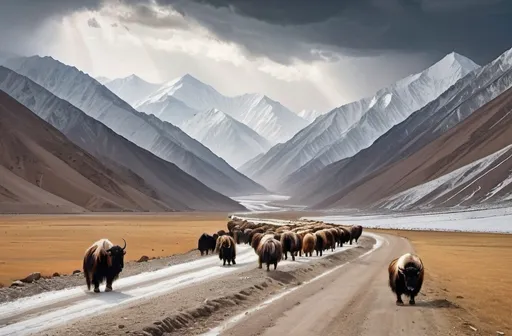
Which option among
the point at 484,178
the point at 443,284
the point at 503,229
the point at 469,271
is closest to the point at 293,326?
the point at 443,284

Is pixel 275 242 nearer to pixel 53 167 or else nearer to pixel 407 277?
pixel 407 277

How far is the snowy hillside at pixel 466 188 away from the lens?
16600 cm

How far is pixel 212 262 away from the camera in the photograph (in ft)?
124

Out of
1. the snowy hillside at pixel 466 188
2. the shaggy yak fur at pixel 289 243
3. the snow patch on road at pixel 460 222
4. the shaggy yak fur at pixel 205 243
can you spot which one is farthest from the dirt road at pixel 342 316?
the snowy hillside at pixel 466 188

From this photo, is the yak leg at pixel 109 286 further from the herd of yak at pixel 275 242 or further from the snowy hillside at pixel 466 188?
the snowy hillside at pixel 466 188

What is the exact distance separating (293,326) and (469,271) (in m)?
24.1

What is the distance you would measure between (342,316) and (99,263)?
30.0 feet

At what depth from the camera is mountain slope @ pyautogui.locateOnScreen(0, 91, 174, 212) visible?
536 feet

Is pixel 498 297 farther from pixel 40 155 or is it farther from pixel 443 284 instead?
pixel 40 155

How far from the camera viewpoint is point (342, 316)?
771 inches

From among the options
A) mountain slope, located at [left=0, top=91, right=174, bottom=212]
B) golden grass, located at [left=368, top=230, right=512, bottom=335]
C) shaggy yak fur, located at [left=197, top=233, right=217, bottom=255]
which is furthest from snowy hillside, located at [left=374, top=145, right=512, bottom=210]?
shaggy yak fur, located at [left=197, top=233, right=217, bottom=255]

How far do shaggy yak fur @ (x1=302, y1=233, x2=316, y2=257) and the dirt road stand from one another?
15582mm

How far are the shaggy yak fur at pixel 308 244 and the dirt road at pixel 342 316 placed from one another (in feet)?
51.1

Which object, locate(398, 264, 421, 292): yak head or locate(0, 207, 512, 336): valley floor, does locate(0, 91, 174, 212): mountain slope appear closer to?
locate(0, 207, 512, 336): valley floor
